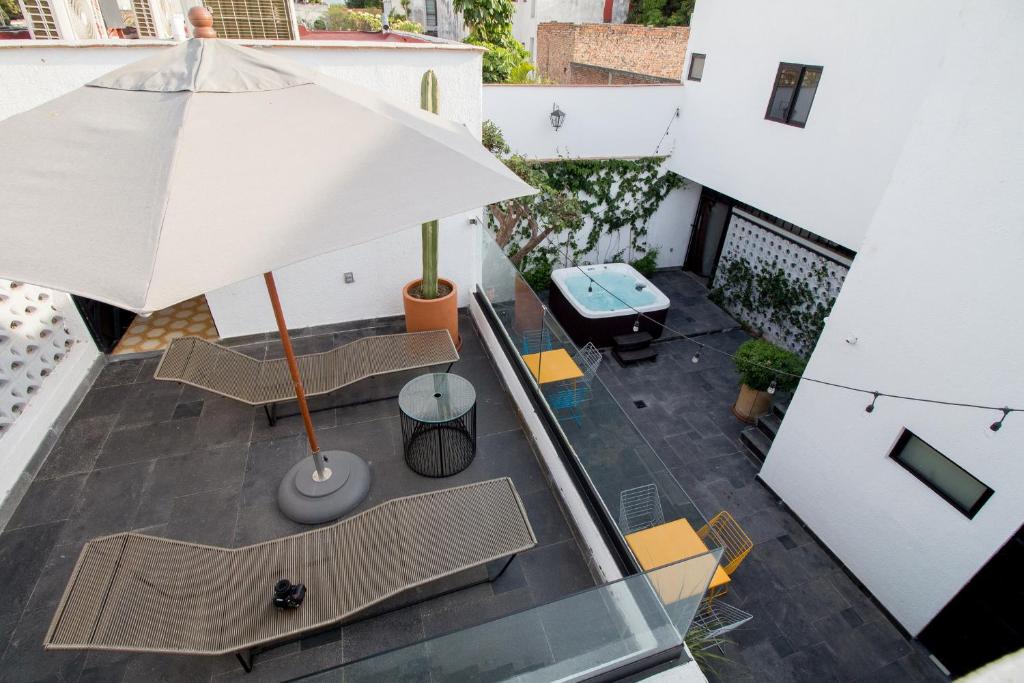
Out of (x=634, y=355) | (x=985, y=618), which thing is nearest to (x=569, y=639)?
(x=985, y=618)

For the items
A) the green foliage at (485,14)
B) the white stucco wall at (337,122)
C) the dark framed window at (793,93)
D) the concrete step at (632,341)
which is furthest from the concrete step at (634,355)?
the green foliage at (485,14)

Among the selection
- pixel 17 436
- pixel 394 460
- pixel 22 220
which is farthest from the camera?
pixel 394 460

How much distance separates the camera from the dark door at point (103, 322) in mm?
5572

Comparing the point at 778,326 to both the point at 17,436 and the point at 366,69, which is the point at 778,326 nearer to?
the point at 366,69

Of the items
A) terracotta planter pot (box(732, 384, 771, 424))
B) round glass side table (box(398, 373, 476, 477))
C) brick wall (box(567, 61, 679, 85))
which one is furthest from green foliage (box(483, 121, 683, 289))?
round glass side table (box(398, 373, 476, 477))

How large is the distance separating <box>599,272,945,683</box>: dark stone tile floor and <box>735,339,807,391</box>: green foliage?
0.89 metres

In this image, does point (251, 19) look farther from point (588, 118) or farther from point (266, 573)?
point (588, 118)

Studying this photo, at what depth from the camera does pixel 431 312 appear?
5.91m

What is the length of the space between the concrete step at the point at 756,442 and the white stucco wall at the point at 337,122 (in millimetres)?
5096

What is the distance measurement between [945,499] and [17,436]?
28.7 feet

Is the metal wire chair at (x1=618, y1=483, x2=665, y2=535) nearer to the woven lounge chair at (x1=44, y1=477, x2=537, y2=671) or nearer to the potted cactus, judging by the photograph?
the woven lounge chair at (x1=44, y1=477, x2=537, y2=671)

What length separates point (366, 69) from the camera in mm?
5238

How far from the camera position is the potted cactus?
5.68 metres

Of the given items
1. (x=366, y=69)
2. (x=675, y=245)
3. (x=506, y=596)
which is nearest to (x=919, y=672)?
(x=506, y=596)
